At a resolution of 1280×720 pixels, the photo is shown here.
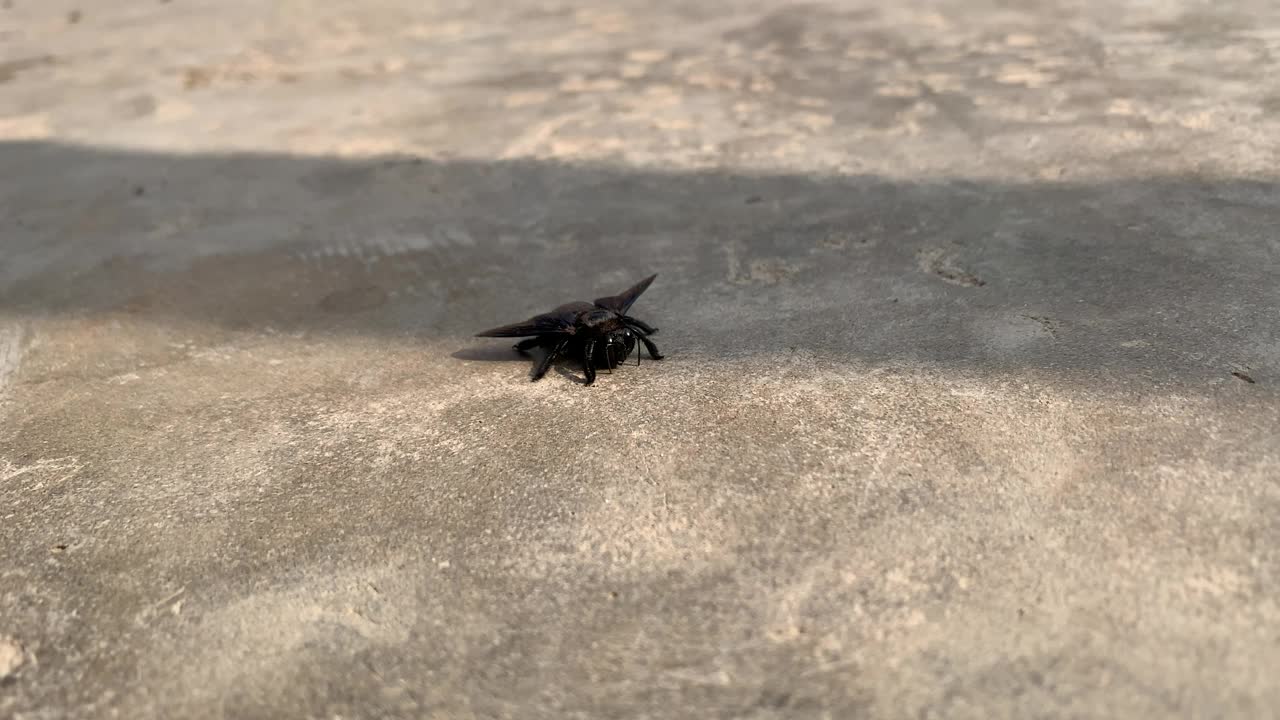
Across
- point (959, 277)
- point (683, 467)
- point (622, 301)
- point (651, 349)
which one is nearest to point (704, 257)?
point (622, 301)

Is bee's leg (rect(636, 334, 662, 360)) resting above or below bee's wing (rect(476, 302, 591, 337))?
below

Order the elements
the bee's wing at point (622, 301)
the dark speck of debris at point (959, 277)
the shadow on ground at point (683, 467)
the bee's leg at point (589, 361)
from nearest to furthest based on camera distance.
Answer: the shadow on ground at point (683, 467) → the bee's leg at point (589, 361) → the bee's wing at point (622, 301) → the dark speck of debris at point (959, 277)

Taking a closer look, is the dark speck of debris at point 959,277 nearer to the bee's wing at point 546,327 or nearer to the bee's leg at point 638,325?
the bee's leg at point 638,325

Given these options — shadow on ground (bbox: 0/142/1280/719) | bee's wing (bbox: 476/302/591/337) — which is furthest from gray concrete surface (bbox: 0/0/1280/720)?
bee's wing (bbox: 476/302/591/337)

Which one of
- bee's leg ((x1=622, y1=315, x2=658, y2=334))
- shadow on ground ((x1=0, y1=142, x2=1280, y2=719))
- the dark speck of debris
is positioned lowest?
shadow on ground ((x1=0, y1=142, x2=1280, y2=719))

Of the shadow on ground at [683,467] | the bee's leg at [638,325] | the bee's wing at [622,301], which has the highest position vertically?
the bee's wing at [622,301]

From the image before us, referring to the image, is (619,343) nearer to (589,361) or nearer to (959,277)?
(589,361)

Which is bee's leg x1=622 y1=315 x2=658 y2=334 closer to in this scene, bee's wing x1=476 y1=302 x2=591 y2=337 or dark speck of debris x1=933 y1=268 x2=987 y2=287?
bee's wing x1=476 y1=302 x2=591 y2=337

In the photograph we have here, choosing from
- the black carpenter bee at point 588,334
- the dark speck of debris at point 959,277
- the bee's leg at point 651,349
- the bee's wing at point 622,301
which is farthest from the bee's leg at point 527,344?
the dark speck of debris at point 959,277

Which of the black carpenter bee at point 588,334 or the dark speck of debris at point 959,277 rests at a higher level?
the black carpenter bee at point 588,334
